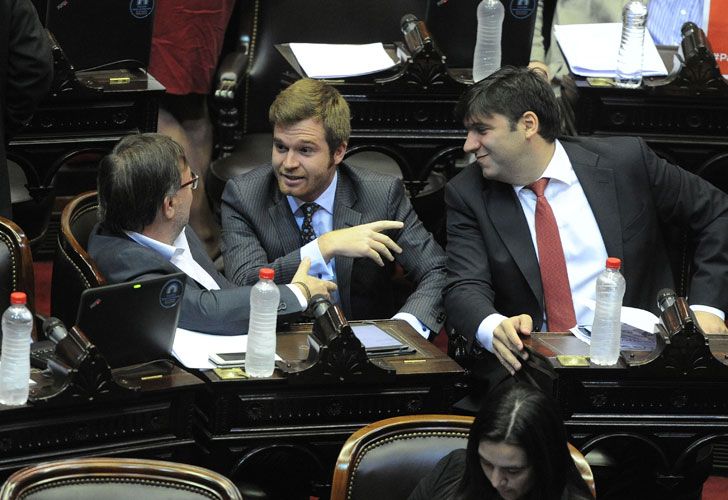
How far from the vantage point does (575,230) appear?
4023mm

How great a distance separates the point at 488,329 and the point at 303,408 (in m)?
0.67

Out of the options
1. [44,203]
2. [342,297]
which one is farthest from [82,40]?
[342,297]

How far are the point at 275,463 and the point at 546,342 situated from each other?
75cm

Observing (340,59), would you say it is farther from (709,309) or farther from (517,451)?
(517,451)

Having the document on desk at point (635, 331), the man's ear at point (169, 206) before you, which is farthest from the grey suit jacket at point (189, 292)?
the document on desk at point (635, 331)

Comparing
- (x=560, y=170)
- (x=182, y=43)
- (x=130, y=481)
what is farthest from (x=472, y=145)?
(x=182, y=43)

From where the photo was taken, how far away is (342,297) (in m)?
4.06

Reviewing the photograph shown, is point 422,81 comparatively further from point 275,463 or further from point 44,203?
point 275,463

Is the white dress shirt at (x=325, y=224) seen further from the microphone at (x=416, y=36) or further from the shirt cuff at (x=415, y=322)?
the microphone at (x=416, y=36)

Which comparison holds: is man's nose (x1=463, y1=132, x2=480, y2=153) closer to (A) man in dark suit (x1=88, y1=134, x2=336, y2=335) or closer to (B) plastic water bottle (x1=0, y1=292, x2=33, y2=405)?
(A) man in dark suit (x1=88, y1=134, x2=336, y2=335)

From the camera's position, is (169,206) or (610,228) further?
(610,228)

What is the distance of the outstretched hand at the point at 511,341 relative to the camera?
11.4 ft

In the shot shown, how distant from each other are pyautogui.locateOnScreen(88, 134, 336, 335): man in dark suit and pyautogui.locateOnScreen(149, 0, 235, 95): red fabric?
2.06 metres

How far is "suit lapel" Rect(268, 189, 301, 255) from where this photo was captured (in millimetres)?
4066
